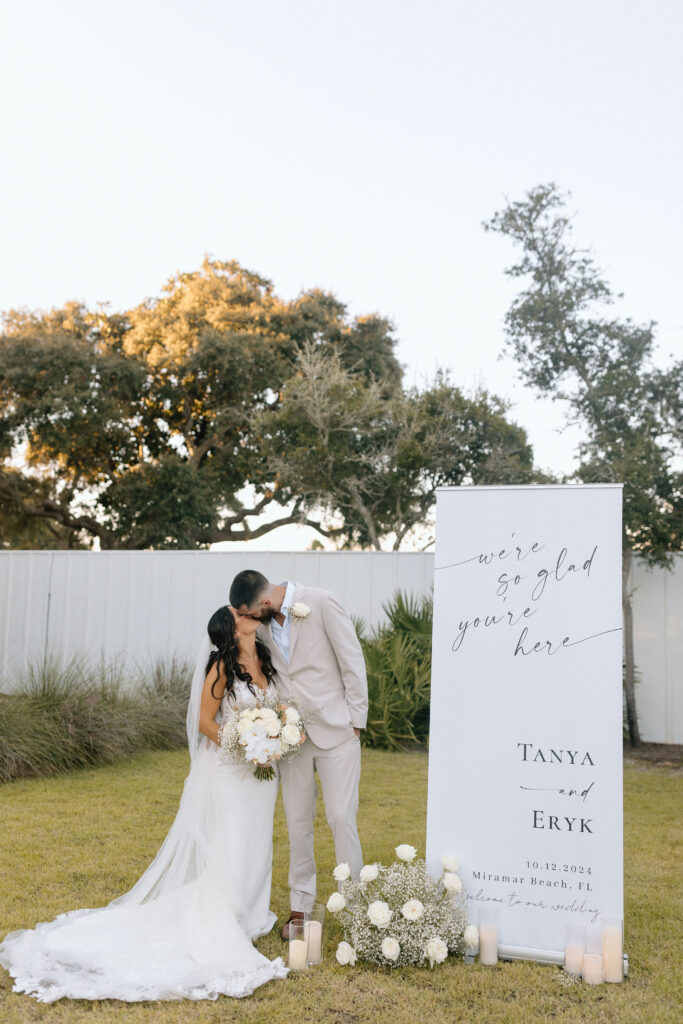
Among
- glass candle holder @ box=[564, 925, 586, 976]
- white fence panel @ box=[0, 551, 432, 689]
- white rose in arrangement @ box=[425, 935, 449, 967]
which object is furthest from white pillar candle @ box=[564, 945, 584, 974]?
white fence panel @ box=[0, 551, 432, 689]

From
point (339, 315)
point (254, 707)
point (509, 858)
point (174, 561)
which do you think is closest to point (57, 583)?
point (174, 561)

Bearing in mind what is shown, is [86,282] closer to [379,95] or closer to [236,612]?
[379,95]

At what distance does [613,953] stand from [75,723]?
5984 mm

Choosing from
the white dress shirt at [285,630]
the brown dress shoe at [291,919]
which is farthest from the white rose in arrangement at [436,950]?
the white dress shirt at [285,630]

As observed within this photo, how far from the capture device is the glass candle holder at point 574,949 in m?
3.57

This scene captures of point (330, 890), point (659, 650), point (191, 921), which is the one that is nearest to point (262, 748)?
point (191, 921)

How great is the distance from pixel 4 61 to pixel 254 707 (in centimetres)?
1065

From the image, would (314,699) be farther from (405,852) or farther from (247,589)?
(405,852)

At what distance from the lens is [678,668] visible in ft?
31.8

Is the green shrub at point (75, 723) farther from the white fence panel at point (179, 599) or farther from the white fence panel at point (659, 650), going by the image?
the white fence panel at point (659, 650)

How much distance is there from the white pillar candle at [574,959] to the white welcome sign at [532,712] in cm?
10

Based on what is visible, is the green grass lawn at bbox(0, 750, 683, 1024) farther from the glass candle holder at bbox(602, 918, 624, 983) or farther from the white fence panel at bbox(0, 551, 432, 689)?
the white fence panel at bbox(0, 551, 432, 689)

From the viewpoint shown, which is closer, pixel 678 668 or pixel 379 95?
pixel 678 668

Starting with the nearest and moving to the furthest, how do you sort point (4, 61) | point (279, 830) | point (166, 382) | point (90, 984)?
point (90, 984) → point (279, 830) → point (4, 61) → point (166, 382)
